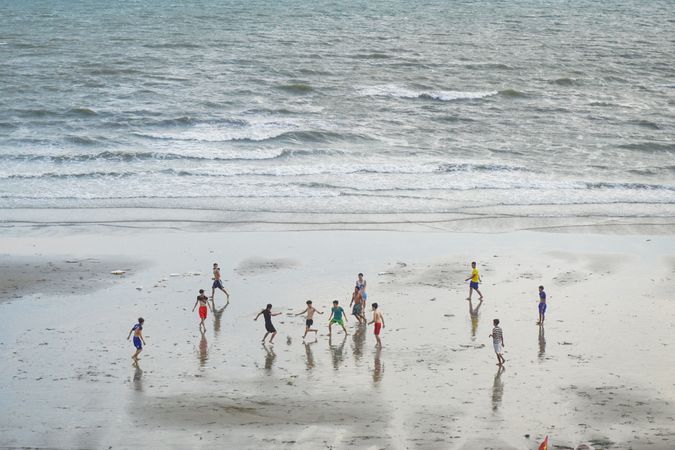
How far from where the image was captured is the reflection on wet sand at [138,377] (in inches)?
801

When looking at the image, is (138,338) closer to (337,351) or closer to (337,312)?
(337,351)

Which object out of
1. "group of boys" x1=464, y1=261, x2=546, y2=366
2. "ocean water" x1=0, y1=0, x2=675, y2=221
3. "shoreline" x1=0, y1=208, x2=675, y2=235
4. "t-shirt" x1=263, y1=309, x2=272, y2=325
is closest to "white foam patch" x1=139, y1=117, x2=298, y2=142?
"ocean water" x1=0, y1=0, x2=675, y2=221

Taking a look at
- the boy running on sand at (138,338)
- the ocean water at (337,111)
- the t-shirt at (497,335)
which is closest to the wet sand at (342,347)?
the boy running on sand at (138,338)

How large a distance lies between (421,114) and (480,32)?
2815 centimetres

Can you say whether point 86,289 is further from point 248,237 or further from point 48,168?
point 48,168

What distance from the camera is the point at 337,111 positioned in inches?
2012

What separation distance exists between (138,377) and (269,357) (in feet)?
9.68

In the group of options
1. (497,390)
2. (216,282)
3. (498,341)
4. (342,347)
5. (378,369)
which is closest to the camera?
(497,390)

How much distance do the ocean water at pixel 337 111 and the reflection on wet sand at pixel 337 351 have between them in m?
11.3

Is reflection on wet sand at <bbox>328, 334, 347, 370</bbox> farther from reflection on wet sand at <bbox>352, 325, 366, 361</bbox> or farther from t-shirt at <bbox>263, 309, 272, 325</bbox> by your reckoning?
t-shirt at <bbox>263, 309, 272, 325</bbox>

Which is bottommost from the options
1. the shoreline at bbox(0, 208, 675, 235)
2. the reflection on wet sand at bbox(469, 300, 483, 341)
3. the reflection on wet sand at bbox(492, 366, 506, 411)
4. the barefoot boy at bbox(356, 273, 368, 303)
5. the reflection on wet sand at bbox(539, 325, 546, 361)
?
the reflection on wet sand at bbox(492, 366, 506, 411)

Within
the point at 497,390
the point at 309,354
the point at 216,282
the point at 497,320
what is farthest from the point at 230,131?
the point at 497,390

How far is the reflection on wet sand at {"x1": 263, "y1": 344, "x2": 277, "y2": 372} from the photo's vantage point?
21539 mm

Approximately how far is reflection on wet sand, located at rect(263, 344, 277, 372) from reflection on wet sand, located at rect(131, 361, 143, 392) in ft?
8.79
